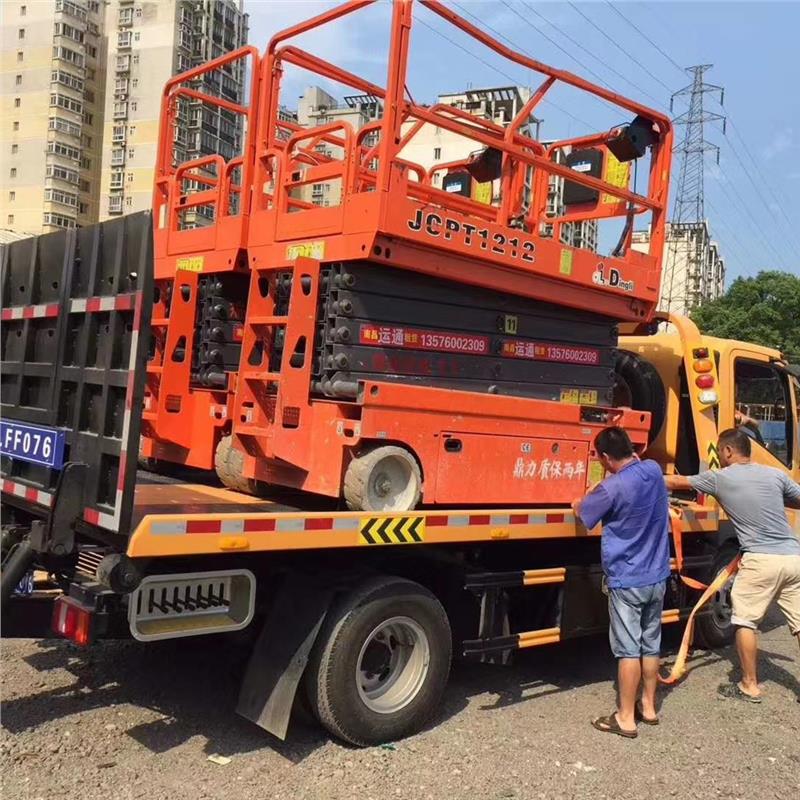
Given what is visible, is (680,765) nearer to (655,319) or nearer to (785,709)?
(785,709)

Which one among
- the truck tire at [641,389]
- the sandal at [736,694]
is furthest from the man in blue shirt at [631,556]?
the truck tire at [641,389]

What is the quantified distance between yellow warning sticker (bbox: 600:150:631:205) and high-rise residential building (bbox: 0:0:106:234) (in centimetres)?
7175

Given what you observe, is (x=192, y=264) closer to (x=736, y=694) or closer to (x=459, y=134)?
(x=459, y=134)

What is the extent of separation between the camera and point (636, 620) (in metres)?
4.62

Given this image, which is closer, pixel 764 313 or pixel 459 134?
pixel 459 134

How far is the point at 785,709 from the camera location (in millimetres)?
5094

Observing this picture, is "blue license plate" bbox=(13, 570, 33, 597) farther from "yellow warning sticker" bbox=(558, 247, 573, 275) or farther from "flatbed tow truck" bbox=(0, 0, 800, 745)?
"yellow warning sticker" bbox=(558, 247, 573, 275)

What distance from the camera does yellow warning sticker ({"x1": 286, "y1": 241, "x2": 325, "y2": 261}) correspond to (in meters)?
Result: 4.30

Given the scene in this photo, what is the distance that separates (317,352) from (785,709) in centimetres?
374

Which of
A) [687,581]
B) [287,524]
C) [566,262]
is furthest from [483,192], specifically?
[287,524]

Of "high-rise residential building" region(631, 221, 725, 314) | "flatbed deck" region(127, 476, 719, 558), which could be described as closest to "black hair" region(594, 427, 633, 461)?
"flatbed deck" region(127, 476, 719, 558)

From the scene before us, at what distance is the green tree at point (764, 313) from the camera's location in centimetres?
3191

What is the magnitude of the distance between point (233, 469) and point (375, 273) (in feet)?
4.53

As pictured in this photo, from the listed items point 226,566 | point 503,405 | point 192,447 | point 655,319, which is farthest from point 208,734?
point 655,319
